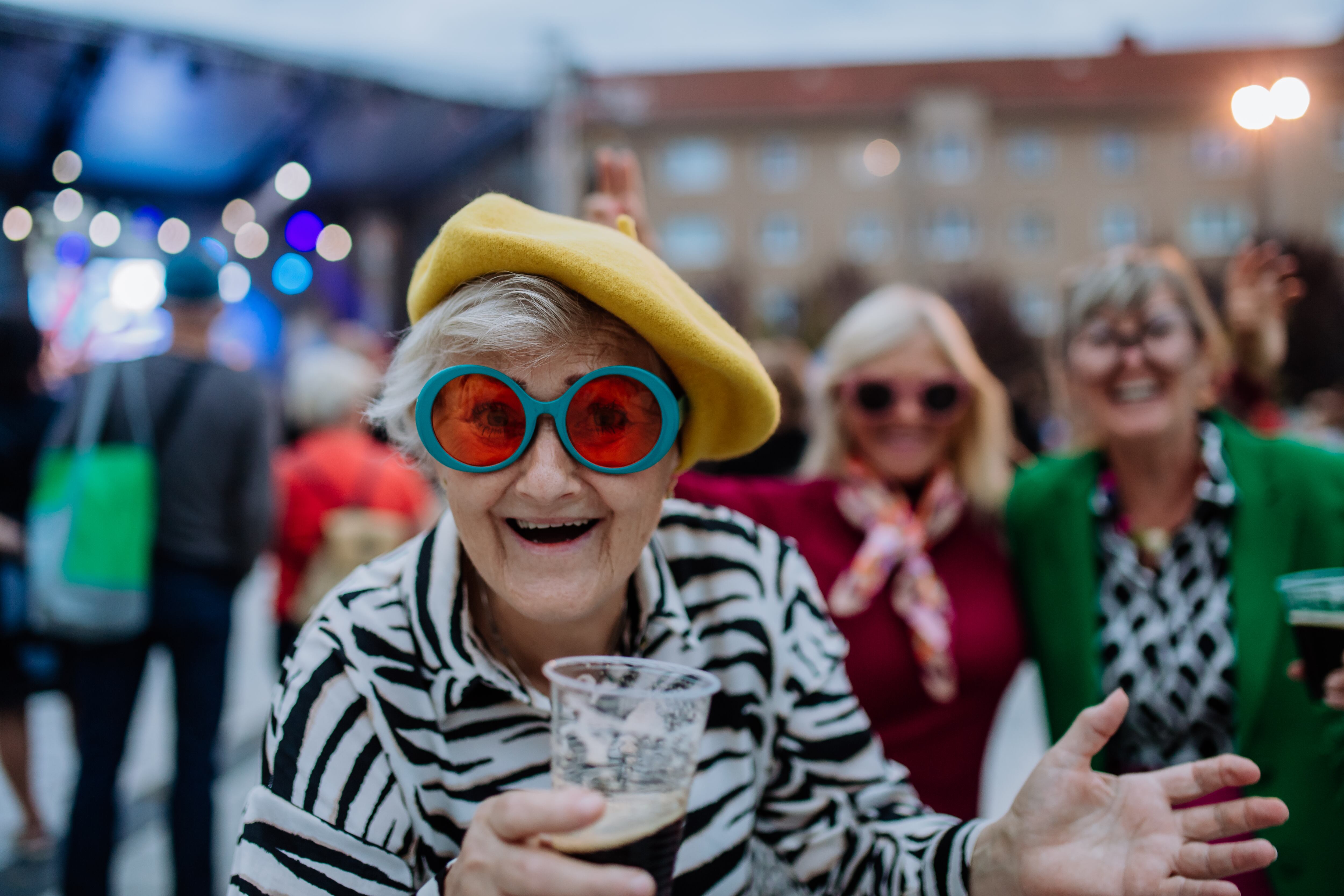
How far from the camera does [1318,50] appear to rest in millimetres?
30750

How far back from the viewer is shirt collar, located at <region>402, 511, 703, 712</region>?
132 centimetres

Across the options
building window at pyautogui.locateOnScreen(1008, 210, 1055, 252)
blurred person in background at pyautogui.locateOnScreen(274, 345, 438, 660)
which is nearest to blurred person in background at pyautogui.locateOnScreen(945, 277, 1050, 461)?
building window at pyautogui.locateOnScreen(1008, 210, 1055, 252)

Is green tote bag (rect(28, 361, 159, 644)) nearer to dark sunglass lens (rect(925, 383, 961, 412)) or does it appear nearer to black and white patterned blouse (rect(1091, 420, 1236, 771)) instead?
dark sunglass lens (rect(925, 383, 961, 412))

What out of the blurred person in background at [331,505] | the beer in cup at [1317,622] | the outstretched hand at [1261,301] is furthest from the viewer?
the blurred person in background at [331,505]

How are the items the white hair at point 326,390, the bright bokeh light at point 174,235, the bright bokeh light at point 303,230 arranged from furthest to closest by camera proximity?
the bright bokeh light at point 303,230 → the bright bokeh light at point 174,235 → the white hair at point 326,390

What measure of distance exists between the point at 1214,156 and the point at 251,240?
3705cm

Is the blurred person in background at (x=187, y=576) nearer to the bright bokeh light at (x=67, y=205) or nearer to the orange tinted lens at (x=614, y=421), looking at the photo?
the orange tinted lens at (x=614, y=421)

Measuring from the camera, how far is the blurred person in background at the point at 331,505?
13.2 feet

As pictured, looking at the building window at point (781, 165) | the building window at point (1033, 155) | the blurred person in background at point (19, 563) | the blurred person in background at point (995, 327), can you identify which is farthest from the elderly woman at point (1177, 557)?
the building window at point (1033, 155)

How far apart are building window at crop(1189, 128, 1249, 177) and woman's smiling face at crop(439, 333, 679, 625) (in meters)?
41.7

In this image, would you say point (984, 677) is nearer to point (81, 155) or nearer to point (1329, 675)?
point (1329, 675)

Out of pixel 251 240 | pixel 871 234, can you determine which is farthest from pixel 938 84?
pixel 251 240

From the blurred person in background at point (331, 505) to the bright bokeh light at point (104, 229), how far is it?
7.74m

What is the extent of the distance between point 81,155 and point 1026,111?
36.1 m
